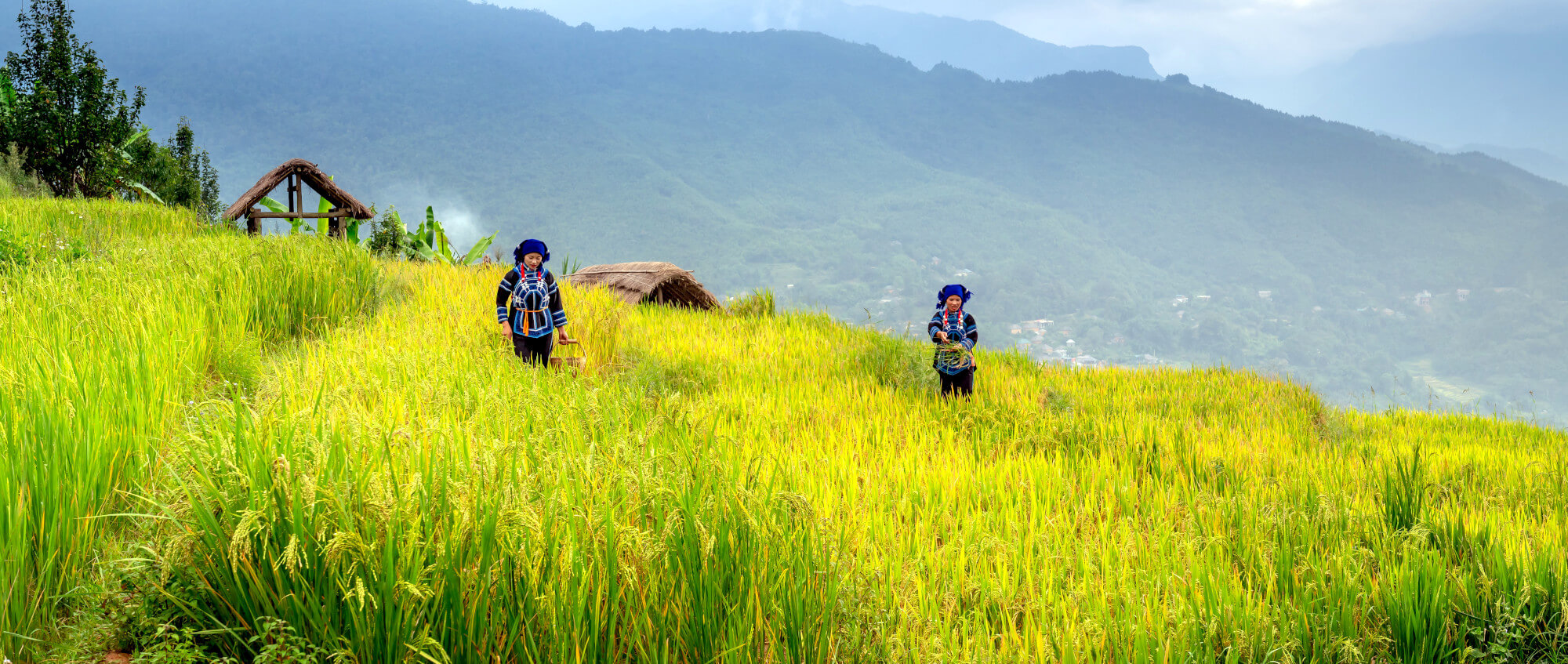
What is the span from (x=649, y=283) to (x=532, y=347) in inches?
195

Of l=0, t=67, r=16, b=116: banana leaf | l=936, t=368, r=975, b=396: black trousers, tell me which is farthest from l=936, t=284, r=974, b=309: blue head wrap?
l=0, t=67, r=16, b=116: banana leaf

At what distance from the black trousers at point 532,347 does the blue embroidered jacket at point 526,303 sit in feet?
0.13

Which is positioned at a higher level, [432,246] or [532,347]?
[432,246]

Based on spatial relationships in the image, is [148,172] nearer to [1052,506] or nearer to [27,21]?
[27,21]

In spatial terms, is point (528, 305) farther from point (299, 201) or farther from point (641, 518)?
point (299, 201)

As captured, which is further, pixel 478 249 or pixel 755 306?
pixel 478 249

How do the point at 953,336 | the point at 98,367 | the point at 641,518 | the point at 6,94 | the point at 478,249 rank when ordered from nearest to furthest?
the point at 641,518, the point at 98,367, the point at 953,336, the point at 478,249, the point at 6,94

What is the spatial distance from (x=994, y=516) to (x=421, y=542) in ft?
10.5

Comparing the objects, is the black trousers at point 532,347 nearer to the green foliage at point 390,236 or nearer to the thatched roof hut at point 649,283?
the thatched roof hut at point 649,283

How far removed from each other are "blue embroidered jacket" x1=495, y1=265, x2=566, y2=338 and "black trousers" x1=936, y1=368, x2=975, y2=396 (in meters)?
3.83

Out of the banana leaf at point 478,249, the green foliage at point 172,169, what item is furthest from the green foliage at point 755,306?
the green foliage at point 172,169

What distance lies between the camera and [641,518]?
3160 mm

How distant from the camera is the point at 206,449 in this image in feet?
10.1

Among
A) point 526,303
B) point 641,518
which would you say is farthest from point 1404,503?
point 526,303
